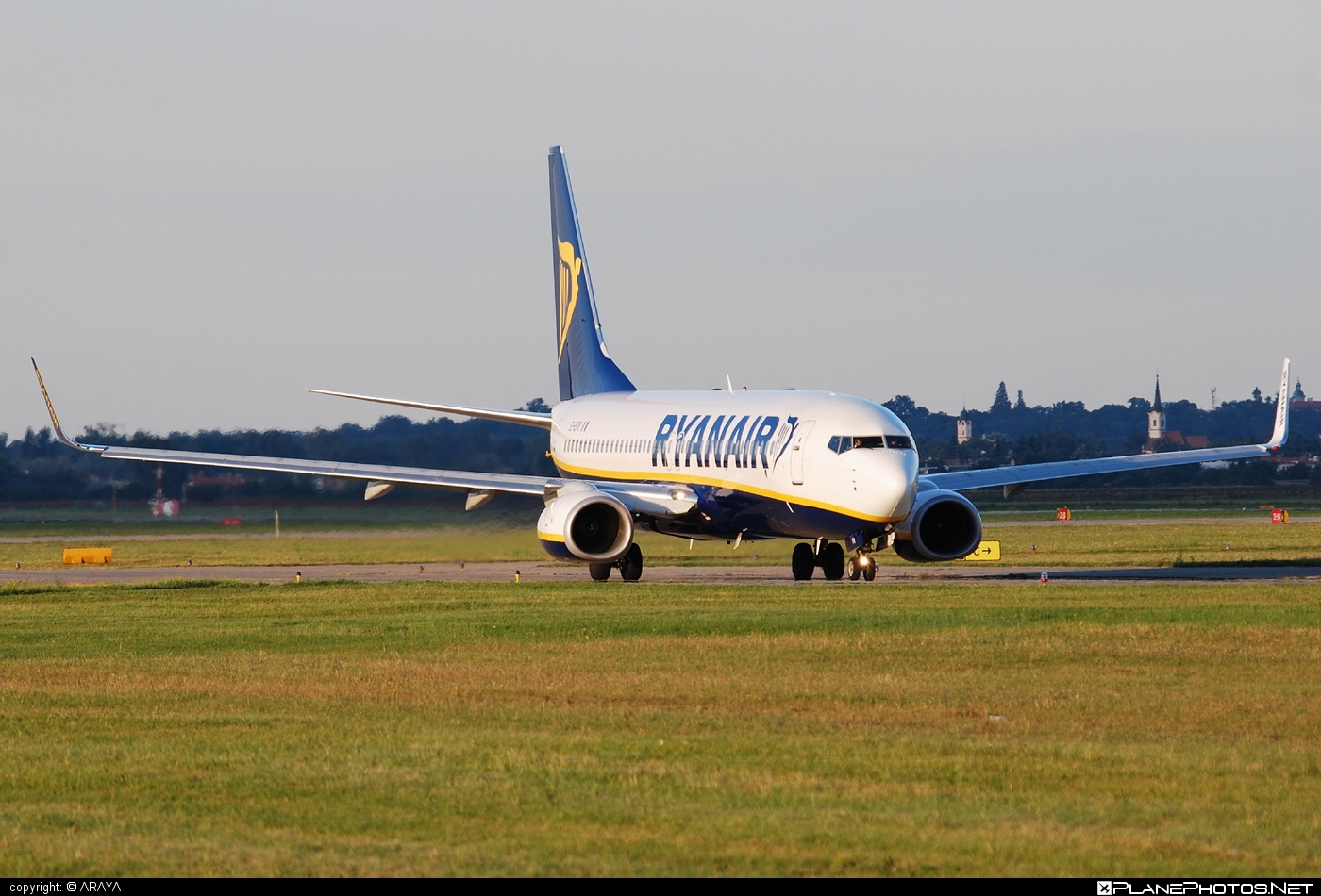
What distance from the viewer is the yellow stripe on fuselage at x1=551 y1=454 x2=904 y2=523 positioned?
32.8 meters

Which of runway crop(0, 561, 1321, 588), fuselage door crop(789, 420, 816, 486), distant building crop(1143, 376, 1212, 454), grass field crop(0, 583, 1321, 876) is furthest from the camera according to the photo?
distant building crop(1143, 376, 1212, 454)

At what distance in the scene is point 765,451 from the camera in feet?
114

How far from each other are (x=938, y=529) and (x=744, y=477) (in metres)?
3.95

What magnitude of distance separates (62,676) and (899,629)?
10125 millimetres

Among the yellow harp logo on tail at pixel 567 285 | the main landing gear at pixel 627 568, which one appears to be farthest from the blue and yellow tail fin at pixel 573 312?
the main landing gear at pixel 627 568

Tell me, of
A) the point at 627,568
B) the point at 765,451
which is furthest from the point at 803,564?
the point at 627,568

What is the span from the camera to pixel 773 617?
25.4m

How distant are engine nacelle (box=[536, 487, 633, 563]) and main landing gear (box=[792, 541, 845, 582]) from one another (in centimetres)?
344

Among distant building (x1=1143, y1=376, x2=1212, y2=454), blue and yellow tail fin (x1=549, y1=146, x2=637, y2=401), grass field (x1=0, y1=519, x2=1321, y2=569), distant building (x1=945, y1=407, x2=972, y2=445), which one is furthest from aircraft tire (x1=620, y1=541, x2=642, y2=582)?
distant building (x1=1143, y1=376, x2=1212, y2=454)

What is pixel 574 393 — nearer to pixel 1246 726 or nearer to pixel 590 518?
pixel 590 518

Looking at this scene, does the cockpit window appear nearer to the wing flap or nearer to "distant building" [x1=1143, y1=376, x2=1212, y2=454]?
the wing flap

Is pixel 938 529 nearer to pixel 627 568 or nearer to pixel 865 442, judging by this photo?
pixel 865 442

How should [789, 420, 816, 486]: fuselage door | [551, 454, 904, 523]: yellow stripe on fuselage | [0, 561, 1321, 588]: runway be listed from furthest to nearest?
[0, 561, 1321, 588]: runway
[789, 420, 816, 486]: fuselage door
[551, 454, 904, 523]: yellow stripe on fuselage

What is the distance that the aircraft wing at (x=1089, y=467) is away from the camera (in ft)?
127
